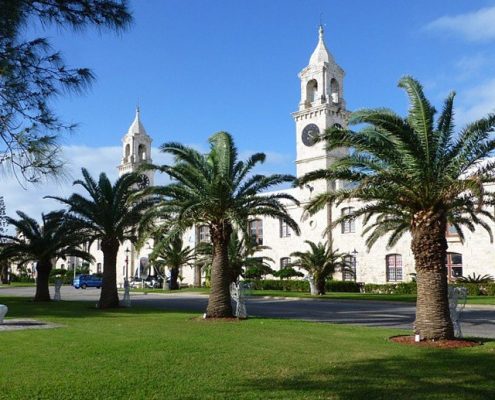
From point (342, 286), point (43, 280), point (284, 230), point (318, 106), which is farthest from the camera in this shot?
point (284, 230)

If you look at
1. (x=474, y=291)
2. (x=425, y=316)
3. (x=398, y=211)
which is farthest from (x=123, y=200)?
(x=474, y=291)

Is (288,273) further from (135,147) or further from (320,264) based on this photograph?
(135,147)

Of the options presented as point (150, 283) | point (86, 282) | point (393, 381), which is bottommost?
point (393, 381)

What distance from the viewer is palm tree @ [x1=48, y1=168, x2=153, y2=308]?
27.5 meters

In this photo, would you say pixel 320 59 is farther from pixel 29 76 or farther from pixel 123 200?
pixel 29 76

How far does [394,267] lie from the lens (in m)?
48.3

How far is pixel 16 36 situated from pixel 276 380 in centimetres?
610

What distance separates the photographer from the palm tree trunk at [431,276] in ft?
45.7

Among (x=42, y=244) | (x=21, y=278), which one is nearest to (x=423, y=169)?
(x=42, y=244)

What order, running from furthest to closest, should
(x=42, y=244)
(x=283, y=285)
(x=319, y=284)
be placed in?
1. (x=283, y=285)
2. (x=319, y=284)
3. (x=42, y=244)

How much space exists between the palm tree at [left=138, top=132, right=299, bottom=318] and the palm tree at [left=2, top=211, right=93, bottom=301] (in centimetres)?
1199

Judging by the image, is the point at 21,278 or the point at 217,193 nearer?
the point at 217,193

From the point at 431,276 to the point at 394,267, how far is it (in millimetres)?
35150

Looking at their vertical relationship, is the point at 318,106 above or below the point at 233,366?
above
